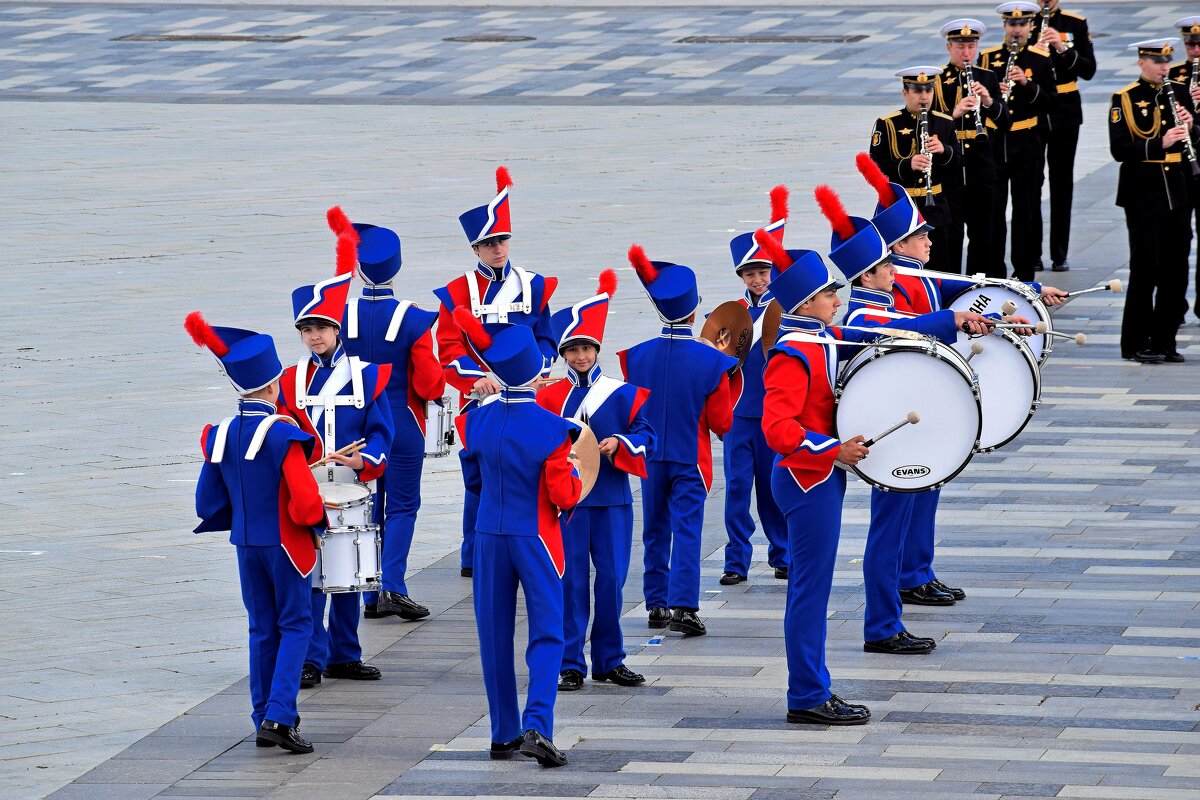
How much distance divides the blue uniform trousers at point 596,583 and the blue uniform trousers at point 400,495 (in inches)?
55.9

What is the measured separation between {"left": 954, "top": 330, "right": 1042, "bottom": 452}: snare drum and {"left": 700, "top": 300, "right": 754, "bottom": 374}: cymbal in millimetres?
1382

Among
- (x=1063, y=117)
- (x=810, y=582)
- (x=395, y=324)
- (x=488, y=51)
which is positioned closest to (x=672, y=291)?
(x=395, y=324)

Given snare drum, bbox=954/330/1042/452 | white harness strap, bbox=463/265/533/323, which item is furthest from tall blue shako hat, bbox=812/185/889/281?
white harness strap, bbox=463/265/533/323

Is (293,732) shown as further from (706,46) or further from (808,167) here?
(706,46)

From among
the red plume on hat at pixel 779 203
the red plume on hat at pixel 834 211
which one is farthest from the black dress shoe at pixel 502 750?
the red plume on hat at pixel 779 203

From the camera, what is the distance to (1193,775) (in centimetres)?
759

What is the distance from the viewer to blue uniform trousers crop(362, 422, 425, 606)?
1016 centimetres

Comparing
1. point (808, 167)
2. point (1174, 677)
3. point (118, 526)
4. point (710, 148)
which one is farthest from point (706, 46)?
point (1174, 677)

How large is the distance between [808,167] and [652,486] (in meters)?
14.6

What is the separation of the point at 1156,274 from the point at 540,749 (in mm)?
8978

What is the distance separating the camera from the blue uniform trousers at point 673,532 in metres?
9.74

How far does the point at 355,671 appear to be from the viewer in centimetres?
913

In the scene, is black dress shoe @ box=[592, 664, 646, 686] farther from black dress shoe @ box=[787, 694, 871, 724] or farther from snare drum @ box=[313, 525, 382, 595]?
snare drum @ box=[313, 525, 382, 595]

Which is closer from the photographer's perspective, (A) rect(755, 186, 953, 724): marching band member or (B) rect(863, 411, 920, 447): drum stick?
(B) rect(863, 411, 920, 447): drum stick
